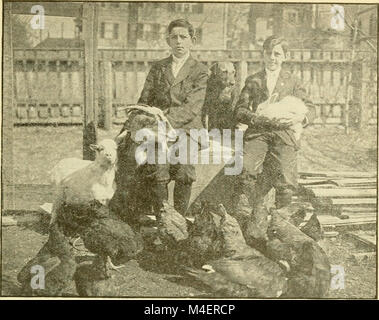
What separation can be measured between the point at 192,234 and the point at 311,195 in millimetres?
1233

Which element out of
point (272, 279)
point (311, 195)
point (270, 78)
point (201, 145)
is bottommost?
point (272, 279)

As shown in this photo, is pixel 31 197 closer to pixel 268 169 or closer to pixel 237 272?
pixel 237 272

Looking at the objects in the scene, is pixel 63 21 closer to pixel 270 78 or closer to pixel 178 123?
pixel 178 123

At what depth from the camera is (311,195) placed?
593 cm

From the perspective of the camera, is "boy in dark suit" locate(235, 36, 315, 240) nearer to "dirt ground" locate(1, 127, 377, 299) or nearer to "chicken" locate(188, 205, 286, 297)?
"dirt ground" locate(1, 127, 377, 299)

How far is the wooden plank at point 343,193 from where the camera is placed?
594 centimetres

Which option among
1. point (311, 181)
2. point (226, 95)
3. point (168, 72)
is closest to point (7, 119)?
point (168, 72)

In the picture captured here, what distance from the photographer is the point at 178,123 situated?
233 inches

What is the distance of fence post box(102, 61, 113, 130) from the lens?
5.97m

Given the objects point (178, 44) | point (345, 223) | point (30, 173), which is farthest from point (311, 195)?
point (30, 173)

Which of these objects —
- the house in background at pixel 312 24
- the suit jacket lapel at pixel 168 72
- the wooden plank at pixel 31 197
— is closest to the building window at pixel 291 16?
the house in background at pixel 312 24

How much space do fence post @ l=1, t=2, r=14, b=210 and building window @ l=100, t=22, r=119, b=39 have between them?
2.99ft

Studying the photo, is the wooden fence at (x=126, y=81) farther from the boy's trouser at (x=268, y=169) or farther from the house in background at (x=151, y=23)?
the boy's trouser at (x=268, y=169)

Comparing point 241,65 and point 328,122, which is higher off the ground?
point 241,65
